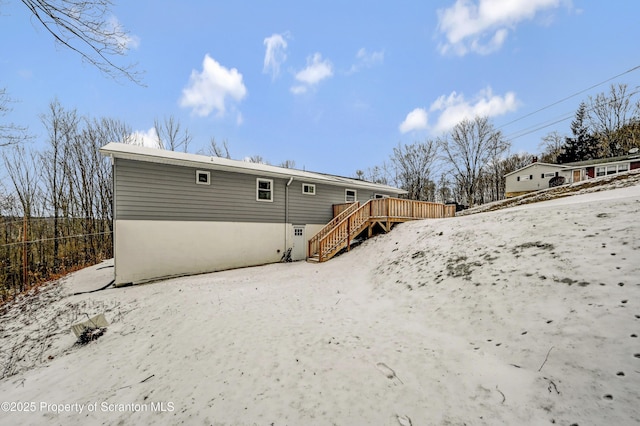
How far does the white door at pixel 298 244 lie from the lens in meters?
12.2

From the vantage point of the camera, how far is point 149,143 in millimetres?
17578

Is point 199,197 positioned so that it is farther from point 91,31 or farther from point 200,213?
point 91,31

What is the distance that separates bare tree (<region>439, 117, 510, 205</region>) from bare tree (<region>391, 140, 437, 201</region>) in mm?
2012

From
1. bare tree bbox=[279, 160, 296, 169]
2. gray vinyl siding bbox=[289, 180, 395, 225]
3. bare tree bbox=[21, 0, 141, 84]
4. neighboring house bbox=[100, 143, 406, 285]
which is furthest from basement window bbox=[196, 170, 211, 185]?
bare tree bbox=[279, 160, 296, 169]

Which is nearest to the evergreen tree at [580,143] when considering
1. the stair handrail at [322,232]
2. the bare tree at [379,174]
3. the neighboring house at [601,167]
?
the neighboring house at [601,167]

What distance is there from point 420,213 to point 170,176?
470 inches

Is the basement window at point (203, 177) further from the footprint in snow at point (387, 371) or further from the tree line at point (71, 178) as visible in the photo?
the footprint in snow at point (387, 371)

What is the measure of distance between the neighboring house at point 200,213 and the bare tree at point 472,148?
23385 mm

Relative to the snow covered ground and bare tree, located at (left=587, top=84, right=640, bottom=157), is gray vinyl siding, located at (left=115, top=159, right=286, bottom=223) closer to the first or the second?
the snow covered ground

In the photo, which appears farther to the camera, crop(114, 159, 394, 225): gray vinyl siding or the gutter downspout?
the gutter downspout

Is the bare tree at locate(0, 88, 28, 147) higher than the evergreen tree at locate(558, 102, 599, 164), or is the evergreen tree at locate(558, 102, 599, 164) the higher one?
the evergreen tree at locate(558, 102, 599, 164)

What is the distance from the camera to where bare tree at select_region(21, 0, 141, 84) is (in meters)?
→ 2.76

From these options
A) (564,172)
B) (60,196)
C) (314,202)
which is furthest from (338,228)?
(564,172)

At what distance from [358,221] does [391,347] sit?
27.0 feet
